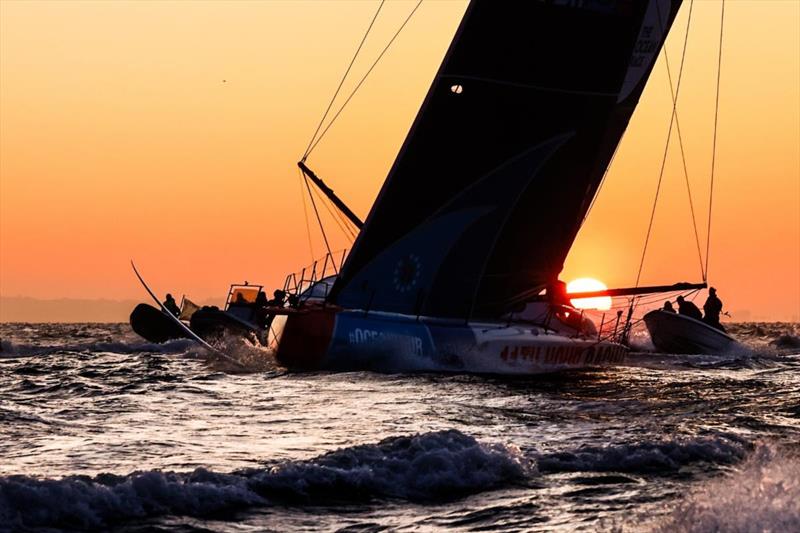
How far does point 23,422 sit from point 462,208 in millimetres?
10156

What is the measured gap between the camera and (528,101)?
21938 millimetres

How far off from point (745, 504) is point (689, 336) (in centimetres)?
2203

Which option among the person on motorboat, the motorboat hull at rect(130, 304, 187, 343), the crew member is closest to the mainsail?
the person on motorboat

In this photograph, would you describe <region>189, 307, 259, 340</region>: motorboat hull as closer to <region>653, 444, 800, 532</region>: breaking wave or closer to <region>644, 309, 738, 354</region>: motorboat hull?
<region>644, 309, 738, 354</region>: motorboat hull

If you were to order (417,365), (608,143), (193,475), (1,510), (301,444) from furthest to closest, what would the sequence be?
(608,143)
(417,365)
(301,444)
(193,475)
(1,510)

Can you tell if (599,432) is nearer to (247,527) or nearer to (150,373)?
(247,527)

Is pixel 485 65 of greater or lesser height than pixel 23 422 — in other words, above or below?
above

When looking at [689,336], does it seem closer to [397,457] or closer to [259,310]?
[259,310]

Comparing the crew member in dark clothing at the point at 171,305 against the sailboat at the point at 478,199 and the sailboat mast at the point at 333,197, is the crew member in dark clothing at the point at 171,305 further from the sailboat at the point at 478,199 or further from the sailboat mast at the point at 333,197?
the sailboat at the point at 478,199

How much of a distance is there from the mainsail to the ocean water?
11.5 feet

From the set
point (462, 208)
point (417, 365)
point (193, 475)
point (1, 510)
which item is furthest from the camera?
point (462, 208)

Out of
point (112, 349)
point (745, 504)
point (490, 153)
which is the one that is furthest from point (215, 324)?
point (745, 504)

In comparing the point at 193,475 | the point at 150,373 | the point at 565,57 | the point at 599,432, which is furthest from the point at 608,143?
the point at 193,475

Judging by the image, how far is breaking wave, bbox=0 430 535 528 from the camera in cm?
870
